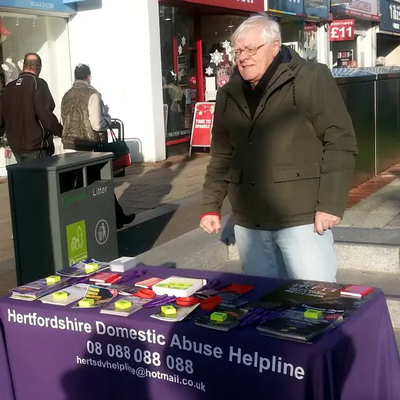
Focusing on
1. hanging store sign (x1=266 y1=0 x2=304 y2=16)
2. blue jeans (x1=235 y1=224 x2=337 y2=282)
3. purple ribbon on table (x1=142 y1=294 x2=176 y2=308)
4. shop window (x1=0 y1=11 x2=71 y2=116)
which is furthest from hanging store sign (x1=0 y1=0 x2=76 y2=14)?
purple ribbon on table (x1=142 y1=294 x2=176 y2=308)

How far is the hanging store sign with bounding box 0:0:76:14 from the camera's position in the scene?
10751 mm

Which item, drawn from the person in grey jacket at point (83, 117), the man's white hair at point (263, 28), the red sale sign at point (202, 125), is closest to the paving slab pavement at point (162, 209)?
the person in grey jacket at point (83, 117)

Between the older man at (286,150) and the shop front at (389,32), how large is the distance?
78.0ft

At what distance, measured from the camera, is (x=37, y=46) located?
12.1 meters

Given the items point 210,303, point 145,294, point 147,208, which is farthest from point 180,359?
point 147,208

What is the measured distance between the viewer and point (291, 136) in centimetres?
303

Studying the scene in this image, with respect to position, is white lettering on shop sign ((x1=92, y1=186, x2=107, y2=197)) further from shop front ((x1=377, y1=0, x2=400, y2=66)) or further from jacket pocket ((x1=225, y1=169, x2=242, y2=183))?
shop front ((x1=377, y1=0, x2=400, y2=66))

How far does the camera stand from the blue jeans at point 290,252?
121 inches

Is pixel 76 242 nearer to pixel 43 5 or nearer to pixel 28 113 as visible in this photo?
pixel 28 113

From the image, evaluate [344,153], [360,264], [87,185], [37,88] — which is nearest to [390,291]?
[360,264]

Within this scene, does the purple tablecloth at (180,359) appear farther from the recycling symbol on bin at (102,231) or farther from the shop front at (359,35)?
the shop front at (359,35)

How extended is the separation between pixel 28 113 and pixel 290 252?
162 inches

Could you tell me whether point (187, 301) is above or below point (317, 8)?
below

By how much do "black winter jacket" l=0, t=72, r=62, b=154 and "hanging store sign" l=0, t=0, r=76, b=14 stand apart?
4732 mm
